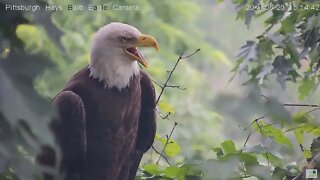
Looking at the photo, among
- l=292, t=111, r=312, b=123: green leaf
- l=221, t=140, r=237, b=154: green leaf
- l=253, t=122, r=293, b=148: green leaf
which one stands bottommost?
l=221, t=140, r=237, b=154: green leaf

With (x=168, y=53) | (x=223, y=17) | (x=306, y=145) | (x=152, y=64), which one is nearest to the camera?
(x=306, y=145)

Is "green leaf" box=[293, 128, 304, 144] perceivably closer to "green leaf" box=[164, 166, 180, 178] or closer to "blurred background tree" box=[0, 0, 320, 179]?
"blurred background tree" box=[0, 0, 320, 179]

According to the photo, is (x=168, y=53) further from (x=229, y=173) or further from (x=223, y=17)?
(x=229, y=173)

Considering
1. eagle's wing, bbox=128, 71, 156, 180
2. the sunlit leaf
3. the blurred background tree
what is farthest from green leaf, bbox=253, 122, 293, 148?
eagle's wing, bbox=128, 71, 156, 180

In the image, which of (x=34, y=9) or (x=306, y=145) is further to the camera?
(x=306, y=145)

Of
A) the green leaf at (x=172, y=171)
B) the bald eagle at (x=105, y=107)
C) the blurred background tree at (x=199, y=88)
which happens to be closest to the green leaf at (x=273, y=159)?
the blurred background tree at (x=199, y=88)

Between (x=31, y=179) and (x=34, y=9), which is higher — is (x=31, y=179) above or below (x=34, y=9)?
A: below

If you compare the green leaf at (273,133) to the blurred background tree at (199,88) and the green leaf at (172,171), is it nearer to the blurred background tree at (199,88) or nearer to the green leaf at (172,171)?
the blurred background tree at (199,88)

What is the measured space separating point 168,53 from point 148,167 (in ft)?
3.31

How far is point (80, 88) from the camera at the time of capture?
3.34ft

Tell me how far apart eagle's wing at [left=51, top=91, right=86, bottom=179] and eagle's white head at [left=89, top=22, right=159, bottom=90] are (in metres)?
0.07

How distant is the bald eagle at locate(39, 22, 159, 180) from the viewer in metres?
1.00

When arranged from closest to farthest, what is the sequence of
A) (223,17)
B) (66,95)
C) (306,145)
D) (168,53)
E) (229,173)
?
(229,173), (66,95), (306,145), (168,53), (223,17)

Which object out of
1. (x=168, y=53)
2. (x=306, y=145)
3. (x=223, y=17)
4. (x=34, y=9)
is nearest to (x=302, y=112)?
(x=306, y=145)
